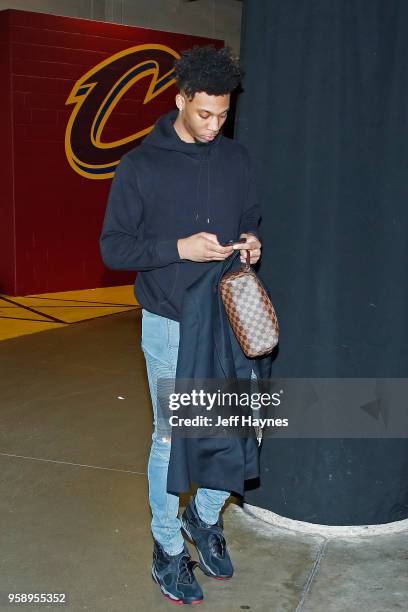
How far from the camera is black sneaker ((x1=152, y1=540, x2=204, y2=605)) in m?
2.89

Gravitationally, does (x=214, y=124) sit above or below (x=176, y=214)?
above

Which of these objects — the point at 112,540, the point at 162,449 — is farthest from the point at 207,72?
the point at 112,540

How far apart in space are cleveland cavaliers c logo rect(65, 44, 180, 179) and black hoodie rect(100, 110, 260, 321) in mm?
6442

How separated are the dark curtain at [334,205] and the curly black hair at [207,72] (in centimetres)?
61

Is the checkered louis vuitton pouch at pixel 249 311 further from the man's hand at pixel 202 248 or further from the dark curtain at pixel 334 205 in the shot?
the dark curtain at pixel 334 205

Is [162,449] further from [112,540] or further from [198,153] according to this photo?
[198,153]

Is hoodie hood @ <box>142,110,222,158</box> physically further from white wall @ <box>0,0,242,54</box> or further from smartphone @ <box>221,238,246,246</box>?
white wall @ <box>0,0,242,54</box>

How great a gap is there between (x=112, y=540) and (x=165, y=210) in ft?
4.55

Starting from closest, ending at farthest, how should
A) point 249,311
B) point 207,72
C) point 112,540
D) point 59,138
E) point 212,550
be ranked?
point 207,72 → point 249,311 → point 212,550 → point 112,540 → point 59,138

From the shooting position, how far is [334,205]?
3158 mm

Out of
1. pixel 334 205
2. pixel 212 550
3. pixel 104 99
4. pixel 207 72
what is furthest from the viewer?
pixel 104 99

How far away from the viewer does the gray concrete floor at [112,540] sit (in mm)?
2938

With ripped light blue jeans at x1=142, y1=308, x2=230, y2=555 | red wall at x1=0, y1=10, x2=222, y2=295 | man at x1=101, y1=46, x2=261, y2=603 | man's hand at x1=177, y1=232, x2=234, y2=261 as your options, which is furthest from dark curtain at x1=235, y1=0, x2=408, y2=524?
red wall at x1=0, y1=10, x2=222, y2=295

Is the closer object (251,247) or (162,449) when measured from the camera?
(251,247)
